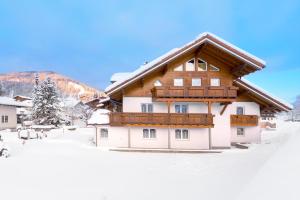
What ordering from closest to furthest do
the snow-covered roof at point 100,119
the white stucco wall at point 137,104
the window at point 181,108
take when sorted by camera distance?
the snow-covered roof at point 100,119 → the white stucco wall at point 137,104 → the window at point 181,108

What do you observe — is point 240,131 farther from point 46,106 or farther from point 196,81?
point 46,106

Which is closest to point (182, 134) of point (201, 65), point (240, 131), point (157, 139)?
point (157, 139)

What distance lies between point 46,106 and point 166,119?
109 feet

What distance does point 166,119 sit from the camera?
85.4 ft

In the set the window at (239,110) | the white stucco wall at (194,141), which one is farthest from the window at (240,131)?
the white stucco wall at (194,141)

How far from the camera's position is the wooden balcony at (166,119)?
25906 millimetres

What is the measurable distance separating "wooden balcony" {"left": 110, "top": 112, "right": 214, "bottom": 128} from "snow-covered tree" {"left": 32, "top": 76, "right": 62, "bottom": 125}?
30.7 meters

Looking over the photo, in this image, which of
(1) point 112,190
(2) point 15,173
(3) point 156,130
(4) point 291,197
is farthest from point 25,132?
(4) point 291,197

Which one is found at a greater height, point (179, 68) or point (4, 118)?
point (179, 68)

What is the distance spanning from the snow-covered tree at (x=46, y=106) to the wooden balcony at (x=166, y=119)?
30705mm

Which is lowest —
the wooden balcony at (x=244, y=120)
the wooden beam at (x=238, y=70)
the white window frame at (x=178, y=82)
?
the wooden balcony at (x=244, y=120)

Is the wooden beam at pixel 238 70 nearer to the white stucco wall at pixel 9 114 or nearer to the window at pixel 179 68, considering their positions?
the window at pixel 179 68

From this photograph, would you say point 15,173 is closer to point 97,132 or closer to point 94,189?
point 94,189

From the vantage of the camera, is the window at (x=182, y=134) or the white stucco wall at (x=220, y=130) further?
the white stucco wall at (x=220, y=130)
